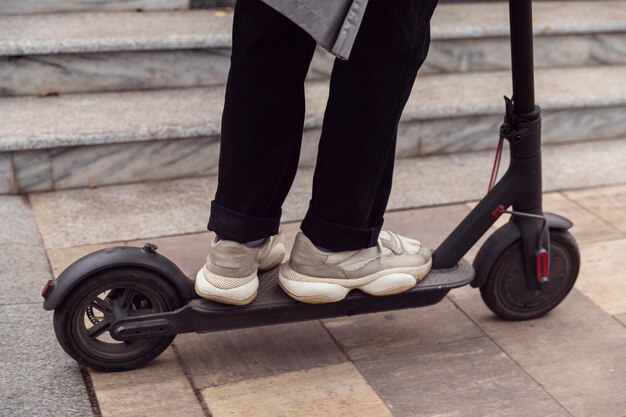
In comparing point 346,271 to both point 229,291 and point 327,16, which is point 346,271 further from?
point 327,16

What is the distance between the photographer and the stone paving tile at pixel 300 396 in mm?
2291

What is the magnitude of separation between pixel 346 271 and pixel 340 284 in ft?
0.11

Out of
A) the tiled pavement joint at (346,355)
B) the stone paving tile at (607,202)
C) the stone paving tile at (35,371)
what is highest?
the stone paving tile at (607,202)

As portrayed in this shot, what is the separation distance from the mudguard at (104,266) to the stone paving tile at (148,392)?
0.22 metres

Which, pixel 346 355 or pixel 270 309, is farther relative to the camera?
pixel 346 355

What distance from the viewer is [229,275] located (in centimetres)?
231

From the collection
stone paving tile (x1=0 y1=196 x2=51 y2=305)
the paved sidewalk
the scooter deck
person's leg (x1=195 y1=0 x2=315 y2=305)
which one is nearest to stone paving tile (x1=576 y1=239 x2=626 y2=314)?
the paved sidewalk

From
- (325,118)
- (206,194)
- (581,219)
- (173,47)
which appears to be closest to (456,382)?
(325,118)

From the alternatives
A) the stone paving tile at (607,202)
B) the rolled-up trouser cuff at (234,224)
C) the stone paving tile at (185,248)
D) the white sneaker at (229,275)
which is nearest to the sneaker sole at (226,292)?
the white sneaker at (229,275)

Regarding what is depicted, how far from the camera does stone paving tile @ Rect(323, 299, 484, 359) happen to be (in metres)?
2.58

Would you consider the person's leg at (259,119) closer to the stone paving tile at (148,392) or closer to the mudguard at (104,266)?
the mudguard at (104,266)

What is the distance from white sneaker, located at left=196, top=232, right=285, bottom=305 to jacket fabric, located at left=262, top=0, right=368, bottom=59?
56 centimetres

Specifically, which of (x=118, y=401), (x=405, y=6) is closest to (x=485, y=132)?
(x=405, y=6)

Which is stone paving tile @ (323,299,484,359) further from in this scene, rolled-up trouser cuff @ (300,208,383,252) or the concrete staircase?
the concrete staircase
